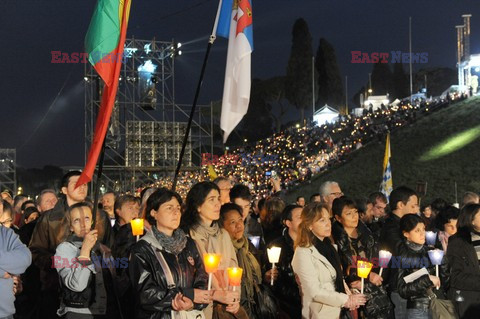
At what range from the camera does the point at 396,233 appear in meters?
6.59

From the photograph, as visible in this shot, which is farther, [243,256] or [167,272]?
[243,256]

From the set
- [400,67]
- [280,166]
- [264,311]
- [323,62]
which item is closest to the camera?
[264,311]

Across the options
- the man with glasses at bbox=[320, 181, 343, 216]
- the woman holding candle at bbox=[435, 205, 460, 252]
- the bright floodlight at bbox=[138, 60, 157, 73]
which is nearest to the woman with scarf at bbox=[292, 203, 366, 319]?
the man with glasses at bbox=[320, 181, 343, 216]

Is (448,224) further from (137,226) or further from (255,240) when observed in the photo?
(137,226)

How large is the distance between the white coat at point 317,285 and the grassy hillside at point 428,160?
64.8 ft

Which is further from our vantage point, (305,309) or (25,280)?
(25,280)

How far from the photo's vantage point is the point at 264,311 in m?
6.17

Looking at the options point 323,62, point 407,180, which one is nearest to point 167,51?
point 407,180

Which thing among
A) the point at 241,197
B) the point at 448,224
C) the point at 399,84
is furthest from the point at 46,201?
the point at 399,84

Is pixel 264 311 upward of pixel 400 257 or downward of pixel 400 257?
downward

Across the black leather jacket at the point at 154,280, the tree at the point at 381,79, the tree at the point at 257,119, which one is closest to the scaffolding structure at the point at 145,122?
the black leather jacket at the point at 154,280

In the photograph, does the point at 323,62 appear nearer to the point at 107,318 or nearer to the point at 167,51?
the point at 167,51

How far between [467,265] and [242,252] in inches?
83.4

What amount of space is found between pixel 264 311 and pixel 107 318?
1.52 meters
